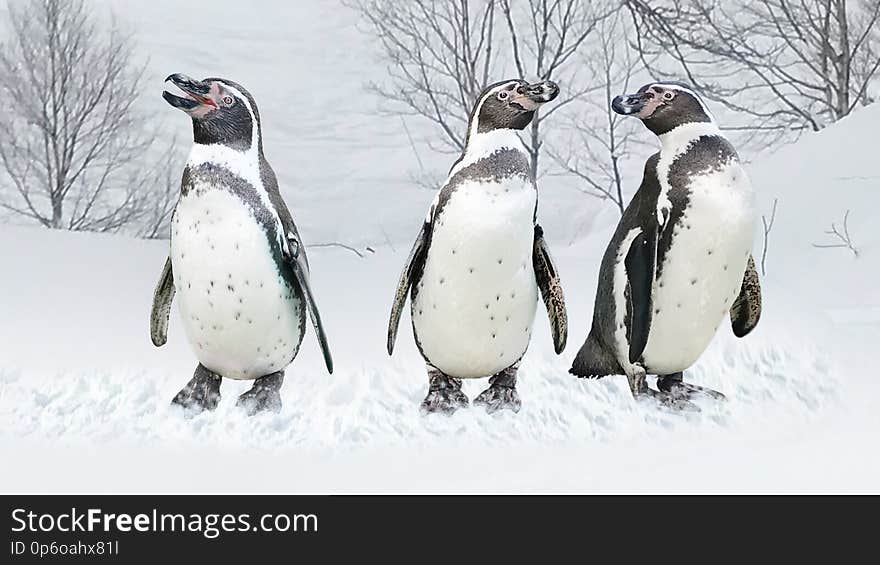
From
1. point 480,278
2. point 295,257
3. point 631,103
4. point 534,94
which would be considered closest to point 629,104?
point 631,103

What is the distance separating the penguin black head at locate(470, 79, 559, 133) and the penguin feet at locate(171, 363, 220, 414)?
701 millimetres

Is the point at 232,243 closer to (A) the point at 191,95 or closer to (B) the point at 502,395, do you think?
(A) the point at 191,95

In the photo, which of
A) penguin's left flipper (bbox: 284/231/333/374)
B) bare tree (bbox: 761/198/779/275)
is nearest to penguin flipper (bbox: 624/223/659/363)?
penguin's left flipper (bbox: 284/231/333/374)

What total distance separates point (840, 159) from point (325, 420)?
2.39 meters

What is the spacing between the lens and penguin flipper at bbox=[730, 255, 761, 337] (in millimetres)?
2211

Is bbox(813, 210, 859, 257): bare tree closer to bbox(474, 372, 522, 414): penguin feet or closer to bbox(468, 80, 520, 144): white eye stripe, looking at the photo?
bbox(474, 372, 522, 414): penguin feet

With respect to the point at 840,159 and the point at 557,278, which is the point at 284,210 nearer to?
the point at 557,278

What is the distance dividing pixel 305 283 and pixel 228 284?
5.4 inches

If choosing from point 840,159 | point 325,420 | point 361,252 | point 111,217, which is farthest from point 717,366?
point 111,217

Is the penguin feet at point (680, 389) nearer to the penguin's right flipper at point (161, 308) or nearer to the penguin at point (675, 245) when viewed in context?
the penguin at point (675, 245)

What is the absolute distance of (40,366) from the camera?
7.49ft

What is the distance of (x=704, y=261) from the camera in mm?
2002

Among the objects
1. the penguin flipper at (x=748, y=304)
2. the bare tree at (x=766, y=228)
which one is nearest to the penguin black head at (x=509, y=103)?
the penguin flipper at (x=748, y=304)

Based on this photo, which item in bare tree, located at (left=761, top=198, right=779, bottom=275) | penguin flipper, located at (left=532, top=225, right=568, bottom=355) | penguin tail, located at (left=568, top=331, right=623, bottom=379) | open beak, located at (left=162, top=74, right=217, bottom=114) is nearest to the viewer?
open beak, located at (left=162, top=74, right=217, bottom=114)
